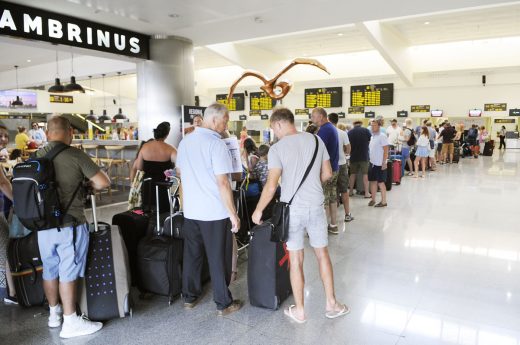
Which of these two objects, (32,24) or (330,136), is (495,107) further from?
(32,24)

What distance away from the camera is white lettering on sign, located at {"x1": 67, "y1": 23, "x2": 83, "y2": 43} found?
539 cm

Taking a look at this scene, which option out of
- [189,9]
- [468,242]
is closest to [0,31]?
[189,9]

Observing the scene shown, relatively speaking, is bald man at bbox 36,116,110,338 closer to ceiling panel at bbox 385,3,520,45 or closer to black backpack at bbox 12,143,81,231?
black backpack at bbox 12,143,81,231

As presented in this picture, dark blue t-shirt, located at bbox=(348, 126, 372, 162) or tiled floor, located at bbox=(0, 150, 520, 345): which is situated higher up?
dark blue t-shirt, located at bbox=(348, 126, 372, 162)

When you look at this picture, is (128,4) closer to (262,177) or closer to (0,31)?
(0,31)

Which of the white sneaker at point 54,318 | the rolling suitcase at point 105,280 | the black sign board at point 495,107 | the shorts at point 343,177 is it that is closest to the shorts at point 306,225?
the rolling suitcase at point 105,280

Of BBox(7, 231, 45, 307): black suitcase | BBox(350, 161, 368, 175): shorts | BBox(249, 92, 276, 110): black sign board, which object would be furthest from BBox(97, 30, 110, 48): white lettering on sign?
BBox(249, 92, 276, 110): black sign board

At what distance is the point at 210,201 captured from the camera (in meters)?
2.79

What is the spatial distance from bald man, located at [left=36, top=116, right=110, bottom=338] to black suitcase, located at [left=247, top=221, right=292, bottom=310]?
1.18 meters

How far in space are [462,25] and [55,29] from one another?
415 inches

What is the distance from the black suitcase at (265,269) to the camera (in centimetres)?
297

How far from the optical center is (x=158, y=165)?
3.84m

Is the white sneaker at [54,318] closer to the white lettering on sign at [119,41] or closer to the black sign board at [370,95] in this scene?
the white lettering on sign at [119,41]

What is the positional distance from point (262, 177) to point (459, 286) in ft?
7.65
